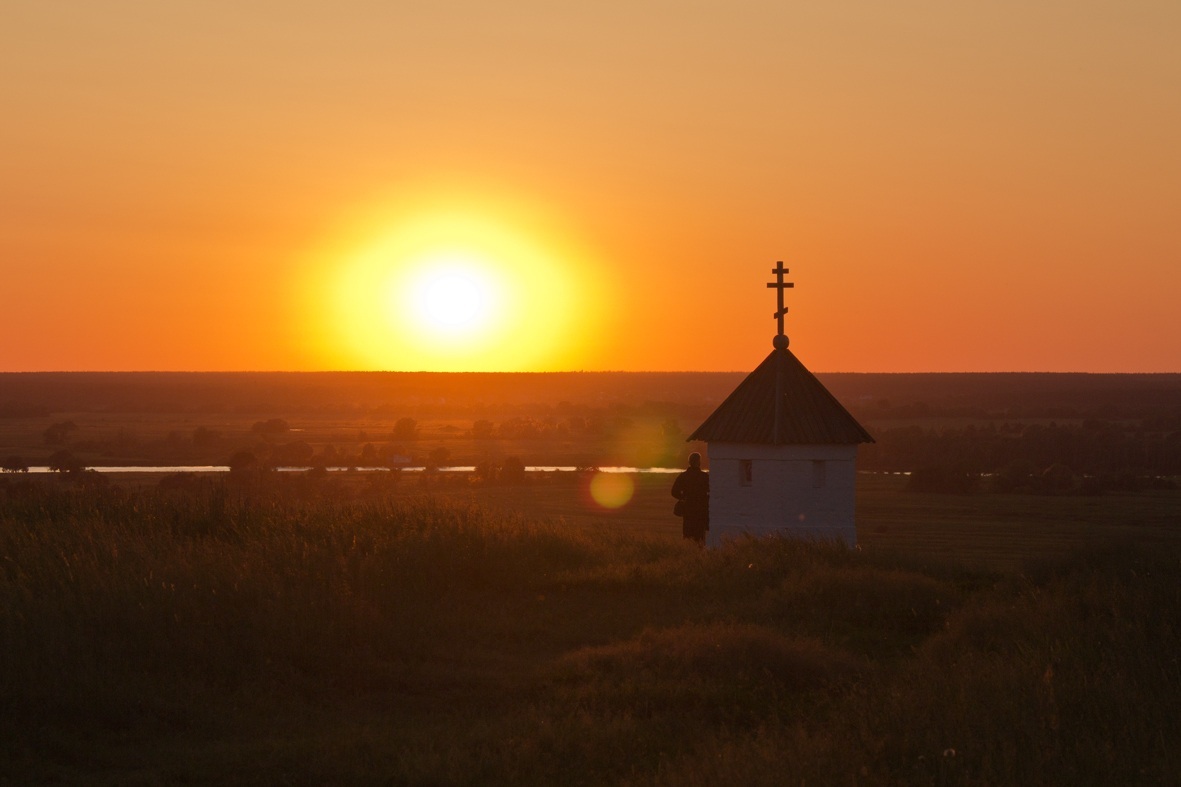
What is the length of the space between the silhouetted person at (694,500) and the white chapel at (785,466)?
0.43 metres

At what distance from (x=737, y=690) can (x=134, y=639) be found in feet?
15.3

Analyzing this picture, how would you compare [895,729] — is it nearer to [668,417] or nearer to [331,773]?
[331,773]

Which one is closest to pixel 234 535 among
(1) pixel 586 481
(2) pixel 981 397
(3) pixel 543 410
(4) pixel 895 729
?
(4) pixel 895 729

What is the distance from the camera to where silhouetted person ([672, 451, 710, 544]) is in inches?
672

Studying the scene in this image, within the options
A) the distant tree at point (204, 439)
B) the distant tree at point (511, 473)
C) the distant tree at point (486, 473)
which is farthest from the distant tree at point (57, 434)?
the distant tree at point (511, 473)

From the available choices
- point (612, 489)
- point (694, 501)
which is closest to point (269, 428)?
point (612, 489)

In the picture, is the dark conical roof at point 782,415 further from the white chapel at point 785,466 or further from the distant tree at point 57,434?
the distant tree at point 57,434

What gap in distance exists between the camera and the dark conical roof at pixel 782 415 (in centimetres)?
1616

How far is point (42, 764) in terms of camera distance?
7.57 m

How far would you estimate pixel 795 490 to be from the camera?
1623cm

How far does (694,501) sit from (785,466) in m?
1.57

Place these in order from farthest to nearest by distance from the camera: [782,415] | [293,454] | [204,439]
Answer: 1. [204,439]
2. [293,454]
3. [782,415]

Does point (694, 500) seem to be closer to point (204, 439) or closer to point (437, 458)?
point (437, 458)

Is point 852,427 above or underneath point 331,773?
above
